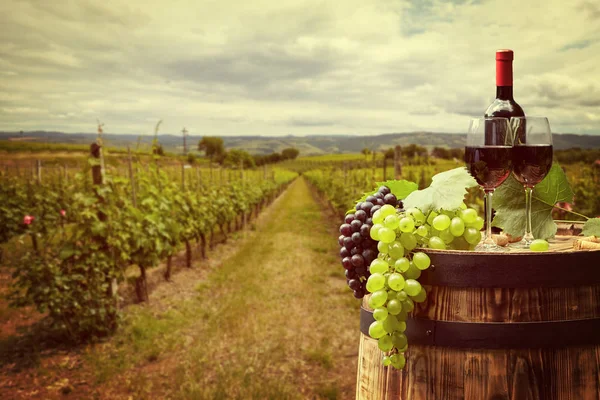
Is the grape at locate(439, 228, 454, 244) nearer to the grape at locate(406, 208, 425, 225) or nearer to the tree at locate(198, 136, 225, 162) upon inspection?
the grape at locate(406, 208, 425, 225)

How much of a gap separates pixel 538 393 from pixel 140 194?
7041mm

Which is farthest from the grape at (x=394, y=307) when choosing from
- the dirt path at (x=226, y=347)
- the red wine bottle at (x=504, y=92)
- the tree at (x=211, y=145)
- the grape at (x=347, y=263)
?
the tree at (x=211, y=145)

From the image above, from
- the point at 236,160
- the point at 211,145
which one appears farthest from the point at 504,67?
the point at 211,145

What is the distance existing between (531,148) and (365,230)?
1.65 ft

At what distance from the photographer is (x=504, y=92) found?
4.77 ft

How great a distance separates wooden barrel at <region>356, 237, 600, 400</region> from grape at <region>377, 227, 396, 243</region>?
0.35 feet

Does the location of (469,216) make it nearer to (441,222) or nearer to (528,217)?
(441,222)

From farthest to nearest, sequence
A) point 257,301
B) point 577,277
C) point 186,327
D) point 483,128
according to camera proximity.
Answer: point 257,301 < point 186,327 < point 483,128 < point 577,277

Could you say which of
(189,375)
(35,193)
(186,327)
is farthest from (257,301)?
(35,193)

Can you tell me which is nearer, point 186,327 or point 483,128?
point 483,128

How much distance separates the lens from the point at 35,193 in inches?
468

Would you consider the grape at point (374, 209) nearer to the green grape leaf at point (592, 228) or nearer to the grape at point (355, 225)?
the grape at point (355, 225)

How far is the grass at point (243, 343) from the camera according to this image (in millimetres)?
4523

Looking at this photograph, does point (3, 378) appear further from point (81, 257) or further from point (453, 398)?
point (453, 398)
